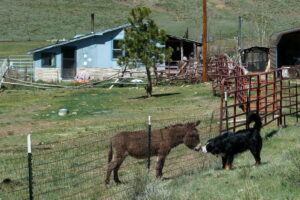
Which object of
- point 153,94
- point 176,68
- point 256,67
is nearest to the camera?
point 153,94

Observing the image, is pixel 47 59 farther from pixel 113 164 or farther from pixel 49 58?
pixel 113 164

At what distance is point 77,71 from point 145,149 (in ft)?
114

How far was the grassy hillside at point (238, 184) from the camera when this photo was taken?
909cm

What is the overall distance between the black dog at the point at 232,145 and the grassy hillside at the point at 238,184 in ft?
0.85

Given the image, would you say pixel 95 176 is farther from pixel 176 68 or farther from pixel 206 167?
pixel 176 68

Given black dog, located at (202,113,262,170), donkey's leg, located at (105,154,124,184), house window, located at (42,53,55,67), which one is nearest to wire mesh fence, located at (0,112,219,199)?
donkey's leg, located at (105,154,124,184)

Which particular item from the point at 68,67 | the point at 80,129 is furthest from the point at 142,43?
the point at 68,67

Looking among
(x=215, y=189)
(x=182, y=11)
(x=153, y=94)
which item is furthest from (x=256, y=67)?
(x=182, y=11)

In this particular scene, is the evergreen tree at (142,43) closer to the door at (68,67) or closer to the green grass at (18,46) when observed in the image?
the door at (68,67)

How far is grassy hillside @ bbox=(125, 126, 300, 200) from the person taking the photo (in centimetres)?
909

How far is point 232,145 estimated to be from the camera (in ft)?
39.7

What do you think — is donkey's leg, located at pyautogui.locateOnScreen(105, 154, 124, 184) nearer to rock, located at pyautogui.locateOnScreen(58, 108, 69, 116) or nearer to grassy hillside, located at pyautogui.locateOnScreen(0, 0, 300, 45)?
rock, located at pyautogui.locateOnScreen(58, 108, 69, 116)

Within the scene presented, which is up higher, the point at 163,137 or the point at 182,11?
the point at 182,11

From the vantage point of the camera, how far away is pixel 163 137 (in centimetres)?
1201
